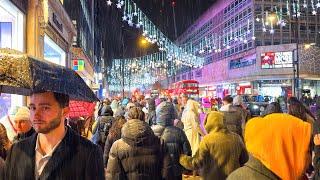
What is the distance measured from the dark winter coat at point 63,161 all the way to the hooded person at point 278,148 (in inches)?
42.6

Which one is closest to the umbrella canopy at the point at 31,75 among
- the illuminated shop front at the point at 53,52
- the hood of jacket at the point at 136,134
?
the hood of jacket at the point at 136,134

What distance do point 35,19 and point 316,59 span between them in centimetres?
4860

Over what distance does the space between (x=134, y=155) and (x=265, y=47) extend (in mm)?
52343

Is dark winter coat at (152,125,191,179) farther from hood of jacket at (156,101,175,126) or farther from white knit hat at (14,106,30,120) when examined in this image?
white knit hat at (14,106,30,120)

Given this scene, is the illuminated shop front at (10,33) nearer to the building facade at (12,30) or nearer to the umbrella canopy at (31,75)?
the building facade at (12,30)

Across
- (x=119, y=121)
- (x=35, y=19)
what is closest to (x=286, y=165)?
(x=119, y=121)

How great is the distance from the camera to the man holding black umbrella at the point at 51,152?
288cm

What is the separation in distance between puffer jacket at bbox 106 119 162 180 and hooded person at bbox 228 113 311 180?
289 centimetres

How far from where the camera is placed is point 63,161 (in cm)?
289

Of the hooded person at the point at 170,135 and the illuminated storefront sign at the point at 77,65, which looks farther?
the illuminated storefront sign at the point at 77,65

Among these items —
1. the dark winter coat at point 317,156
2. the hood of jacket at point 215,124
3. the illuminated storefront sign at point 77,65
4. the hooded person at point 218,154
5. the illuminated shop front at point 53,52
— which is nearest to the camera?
the hooded person at point 218,154

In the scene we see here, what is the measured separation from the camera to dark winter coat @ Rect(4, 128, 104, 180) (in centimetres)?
286

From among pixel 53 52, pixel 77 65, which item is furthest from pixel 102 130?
pixel 77 65

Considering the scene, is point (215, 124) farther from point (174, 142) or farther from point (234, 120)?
point (234, 120)
